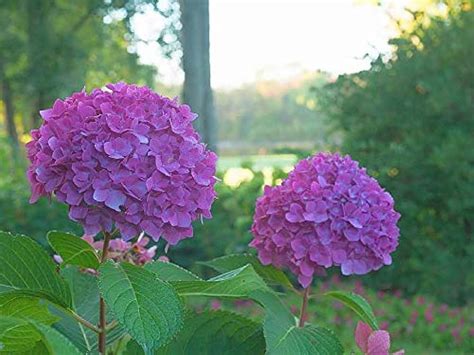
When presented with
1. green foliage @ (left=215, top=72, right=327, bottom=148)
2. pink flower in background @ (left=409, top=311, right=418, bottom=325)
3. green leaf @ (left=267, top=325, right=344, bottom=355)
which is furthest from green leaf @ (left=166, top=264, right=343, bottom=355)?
green foliage @ (left=215, top=72, right=327, bottom=148)

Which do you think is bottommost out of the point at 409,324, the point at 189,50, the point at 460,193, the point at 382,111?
the point at 409,324

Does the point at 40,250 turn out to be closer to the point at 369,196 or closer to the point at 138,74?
the point at 369,196

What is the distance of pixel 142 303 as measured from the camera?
3.06ft

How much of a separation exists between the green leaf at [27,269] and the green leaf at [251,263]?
32cm

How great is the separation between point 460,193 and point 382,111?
0.91 meters

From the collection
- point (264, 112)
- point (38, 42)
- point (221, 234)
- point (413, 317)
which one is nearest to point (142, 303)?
point (413, 317)

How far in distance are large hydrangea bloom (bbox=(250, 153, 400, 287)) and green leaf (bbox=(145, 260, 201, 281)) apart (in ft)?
0.84

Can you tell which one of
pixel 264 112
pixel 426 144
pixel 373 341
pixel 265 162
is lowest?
pixel 265 162

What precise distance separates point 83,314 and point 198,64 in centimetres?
660

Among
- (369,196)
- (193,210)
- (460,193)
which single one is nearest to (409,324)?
(460,193)

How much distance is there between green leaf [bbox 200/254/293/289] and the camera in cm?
130

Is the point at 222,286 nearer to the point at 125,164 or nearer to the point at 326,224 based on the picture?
the point at 125,164

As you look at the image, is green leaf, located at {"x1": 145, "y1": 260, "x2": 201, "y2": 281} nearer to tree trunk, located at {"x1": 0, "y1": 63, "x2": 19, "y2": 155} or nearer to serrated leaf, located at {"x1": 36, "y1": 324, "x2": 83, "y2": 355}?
serrated leaf, located at {"x1": 36, "y1": 324, "x2": 83, "y2": 355}

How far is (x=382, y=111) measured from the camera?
646 cm
